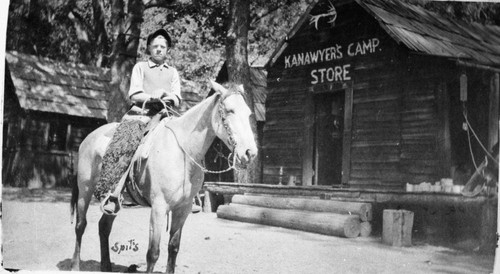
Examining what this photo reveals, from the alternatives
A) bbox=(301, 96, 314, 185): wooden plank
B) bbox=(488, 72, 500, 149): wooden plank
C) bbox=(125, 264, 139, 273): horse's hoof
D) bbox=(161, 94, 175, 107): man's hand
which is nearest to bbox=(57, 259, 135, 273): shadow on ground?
bbox=(125, 264, 139, 273): horse's hoof

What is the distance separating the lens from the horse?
3.78 meters

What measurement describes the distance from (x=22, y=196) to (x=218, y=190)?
319 centimetres

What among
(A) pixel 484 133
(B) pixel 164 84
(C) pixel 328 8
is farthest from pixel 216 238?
Answer: (C) pixel 328 8

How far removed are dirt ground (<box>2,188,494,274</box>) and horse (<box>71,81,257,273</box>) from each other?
0.76 meters

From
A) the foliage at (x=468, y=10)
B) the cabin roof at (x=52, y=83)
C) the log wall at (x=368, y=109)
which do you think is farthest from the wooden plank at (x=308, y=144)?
the cabin roof at (x=52, y=83)

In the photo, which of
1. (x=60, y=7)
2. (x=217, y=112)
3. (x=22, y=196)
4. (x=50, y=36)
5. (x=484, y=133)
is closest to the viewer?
(x=217, y=112)

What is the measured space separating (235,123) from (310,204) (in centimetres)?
314

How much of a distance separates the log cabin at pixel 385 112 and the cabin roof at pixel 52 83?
2730 millimetres

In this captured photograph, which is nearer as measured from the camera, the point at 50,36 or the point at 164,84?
the point at 164,84

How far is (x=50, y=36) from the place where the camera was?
663 centimetres

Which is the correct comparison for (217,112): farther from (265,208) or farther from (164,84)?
(265,208)

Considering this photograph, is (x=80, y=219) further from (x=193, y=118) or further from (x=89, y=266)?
(x=193, y=118)

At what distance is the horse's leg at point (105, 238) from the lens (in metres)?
4.53

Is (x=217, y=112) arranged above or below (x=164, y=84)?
below
